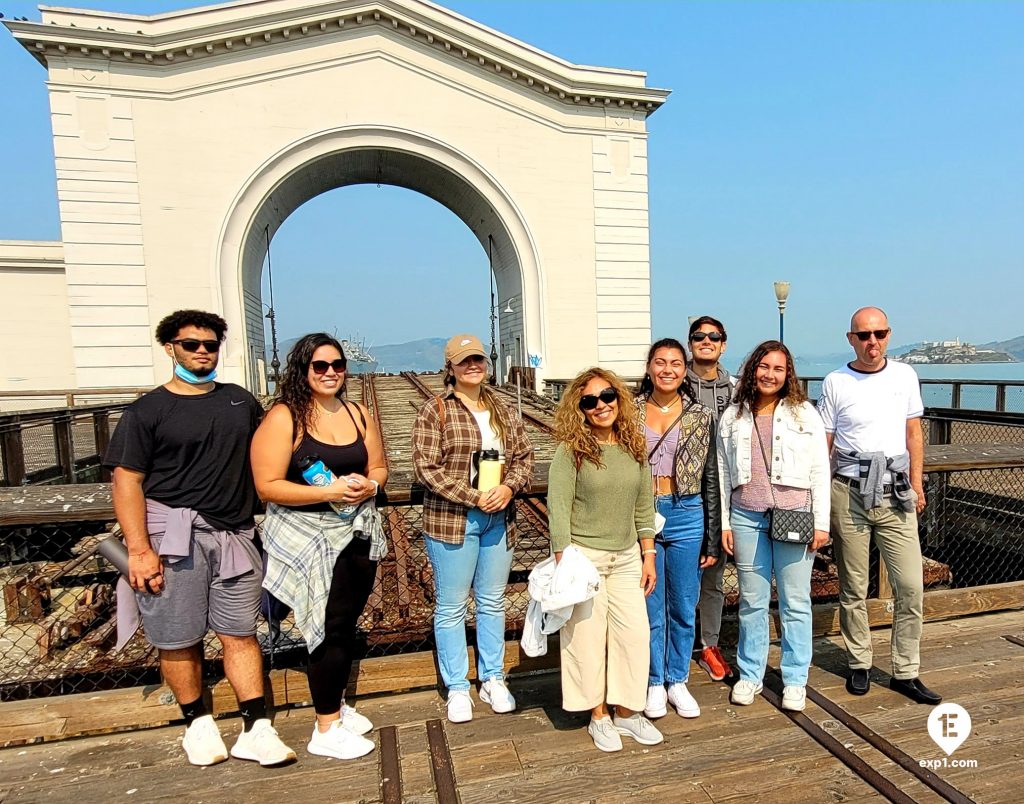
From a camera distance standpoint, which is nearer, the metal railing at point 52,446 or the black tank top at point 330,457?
the black tank top at point 330,457

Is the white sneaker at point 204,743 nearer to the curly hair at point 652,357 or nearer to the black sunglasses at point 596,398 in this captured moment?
the black sunglasses at point 596,398

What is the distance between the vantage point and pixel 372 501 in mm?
2762

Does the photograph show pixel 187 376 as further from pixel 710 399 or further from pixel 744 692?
pixel 744 692

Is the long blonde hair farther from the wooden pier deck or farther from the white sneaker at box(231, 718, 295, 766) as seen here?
the white sneaker at box(231, 718, 295, 766)

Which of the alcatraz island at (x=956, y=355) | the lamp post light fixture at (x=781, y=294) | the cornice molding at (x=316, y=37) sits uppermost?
the cornice molding at (x=316, y=37)

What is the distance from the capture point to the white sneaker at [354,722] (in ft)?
9.02

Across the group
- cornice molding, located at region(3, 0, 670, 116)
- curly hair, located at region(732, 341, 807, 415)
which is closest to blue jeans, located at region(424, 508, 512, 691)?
curly hair, located at region(732, 341, 807, 415)

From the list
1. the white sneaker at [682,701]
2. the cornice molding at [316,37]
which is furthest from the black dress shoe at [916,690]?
the cornice molding at [316,37]

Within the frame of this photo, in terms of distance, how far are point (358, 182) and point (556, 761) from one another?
82.5 feet

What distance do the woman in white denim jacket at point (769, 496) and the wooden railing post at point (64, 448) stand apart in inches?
354

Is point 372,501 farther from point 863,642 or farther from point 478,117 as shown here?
point 478,117

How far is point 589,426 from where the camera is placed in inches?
107

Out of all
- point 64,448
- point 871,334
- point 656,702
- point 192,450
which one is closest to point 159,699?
point 192,450

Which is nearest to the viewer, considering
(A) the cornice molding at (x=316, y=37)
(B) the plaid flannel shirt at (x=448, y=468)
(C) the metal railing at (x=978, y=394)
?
(B) the plaid flannel shirt at (x=448, y=468)
